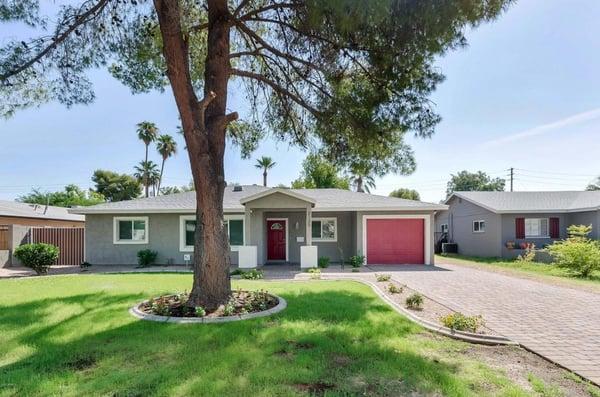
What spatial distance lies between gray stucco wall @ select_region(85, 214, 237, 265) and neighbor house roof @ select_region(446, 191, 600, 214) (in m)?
16.2

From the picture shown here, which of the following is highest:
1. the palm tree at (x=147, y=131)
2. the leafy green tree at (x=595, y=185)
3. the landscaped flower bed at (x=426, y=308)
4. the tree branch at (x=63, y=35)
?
the palm tree at (x=147, y=131)

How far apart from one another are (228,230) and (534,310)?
12.4 m

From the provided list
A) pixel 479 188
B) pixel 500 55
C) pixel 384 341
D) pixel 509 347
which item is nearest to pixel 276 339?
pixel 384 341

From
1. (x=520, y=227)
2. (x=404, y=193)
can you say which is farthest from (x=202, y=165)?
(x=404, y=193)

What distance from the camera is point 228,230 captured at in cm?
1669

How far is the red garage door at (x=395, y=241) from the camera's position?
55.3 feet

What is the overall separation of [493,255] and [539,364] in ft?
62.9

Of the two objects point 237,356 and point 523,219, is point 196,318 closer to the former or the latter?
point 237,356

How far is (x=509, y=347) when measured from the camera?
16.8 feet

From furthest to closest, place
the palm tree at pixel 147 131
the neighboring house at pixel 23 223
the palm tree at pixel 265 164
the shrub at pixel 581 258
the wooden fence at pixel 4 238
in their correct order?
the palm tree at pixel 147 131 < the palm tree at pixel 265 164 < the wooden fence at pixel 4 238 < the neighboring house at pixel 23 223 < the shrub at pixel 581 258

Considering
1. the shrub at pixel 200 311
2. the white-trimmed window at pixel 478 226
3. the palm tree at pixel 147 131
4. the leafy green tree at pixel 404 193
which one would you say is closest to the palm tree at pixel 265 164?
the palm tree at pixel 147 131

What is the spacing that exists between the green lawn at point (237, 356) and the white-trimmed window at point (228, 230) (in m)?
9.34

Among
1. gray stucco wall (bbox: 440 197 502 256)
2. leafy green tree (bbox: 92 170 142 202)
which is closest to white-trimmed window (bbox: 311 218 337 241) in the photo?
gray stucco wall (bbox: 440 197 502 256)

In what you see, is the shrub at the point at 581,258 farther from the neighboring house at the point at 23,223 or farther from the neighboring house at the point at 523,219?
the neighboring house at the point at 23,223
